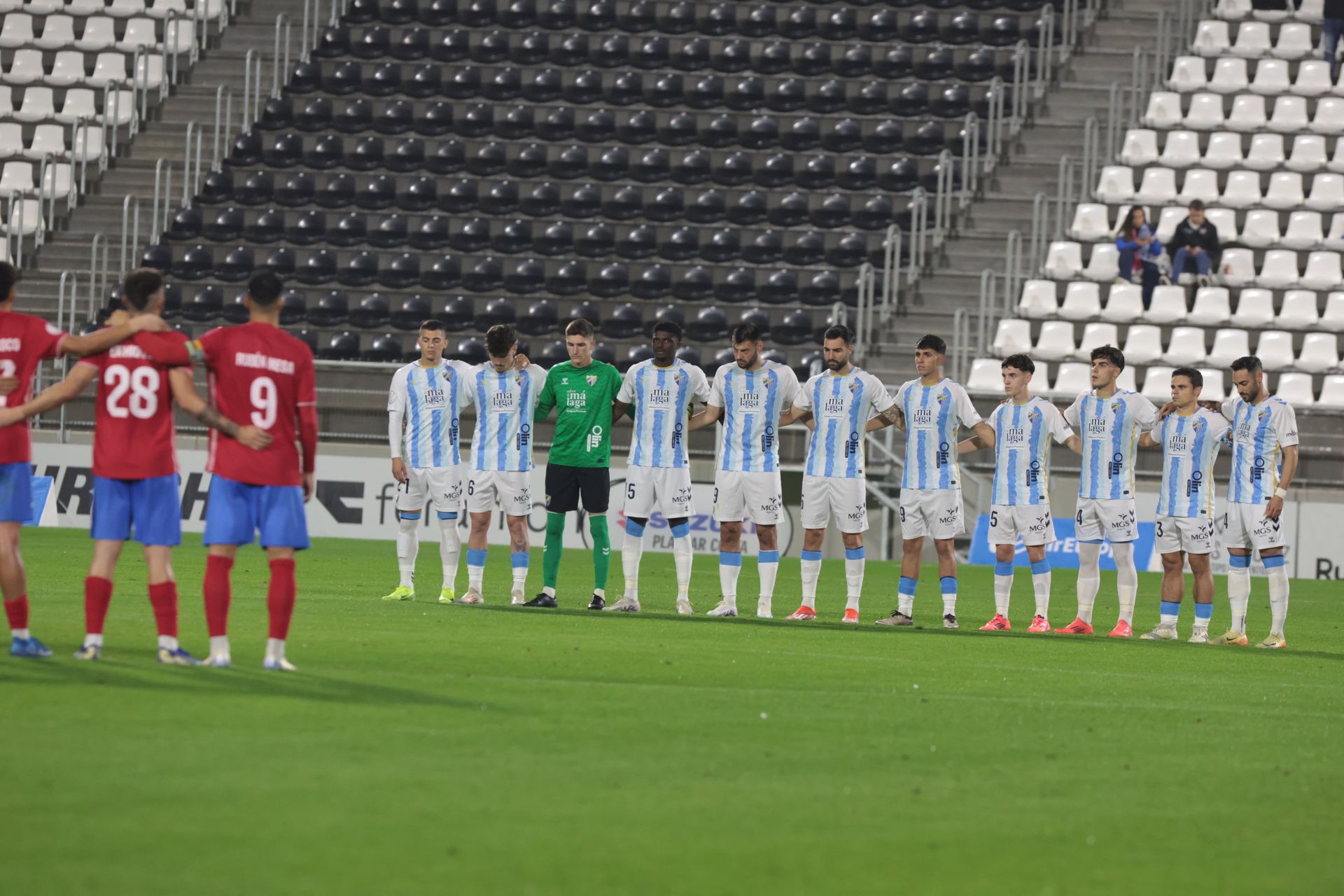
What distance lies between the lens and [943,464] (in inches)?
601

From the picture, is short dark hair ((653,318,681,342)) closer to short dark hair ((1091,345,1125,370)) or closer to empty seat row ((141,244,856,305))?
short dark hair ((1091,345,1125,370))

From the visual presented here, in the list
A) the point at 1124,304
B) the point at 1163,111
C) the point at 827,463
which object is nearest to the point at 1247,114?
the point at 1163,111

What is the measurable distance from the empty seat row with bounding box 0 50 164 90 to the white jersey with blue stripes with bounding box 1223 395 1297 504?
75.9ft

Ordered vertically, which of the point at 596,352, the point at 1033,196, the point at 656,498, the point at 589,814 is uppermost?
the point at 1033,196

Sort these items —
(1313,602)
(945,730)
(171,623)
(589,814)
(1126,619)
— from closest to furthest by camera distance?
(589,814) → (945,730) → (171,623) → (1126,619) → (1313,602)

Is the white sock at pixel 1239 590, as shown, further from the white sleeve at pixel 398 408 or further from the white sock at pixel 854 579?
the white sleeve at pixel 398 408

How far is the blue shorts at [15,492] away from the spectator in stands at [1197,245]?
20497mm

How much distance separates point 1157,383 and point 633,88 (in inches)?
444

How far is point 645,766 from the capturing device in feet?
23.9

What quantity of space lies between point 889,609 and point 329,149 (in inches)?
701

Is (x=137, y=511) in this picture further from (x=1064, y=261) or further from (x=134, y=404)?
(x=1064, y=261)

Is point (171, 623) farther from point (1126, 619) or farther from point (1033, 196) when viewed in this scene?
point (1033, 196)

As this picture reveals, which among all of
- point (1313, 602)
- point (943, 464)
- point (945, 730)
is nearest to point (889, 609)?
point (943, 464)

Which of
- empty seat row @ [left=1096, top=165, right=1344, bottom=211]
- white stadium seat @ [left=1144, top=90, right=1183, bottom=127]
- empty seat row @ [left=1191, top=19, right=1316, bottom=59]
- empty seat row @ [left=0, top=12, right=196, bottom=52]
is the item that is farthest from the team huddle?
empty seat row @ [left=0, top=12, right=196, bottom=52]
